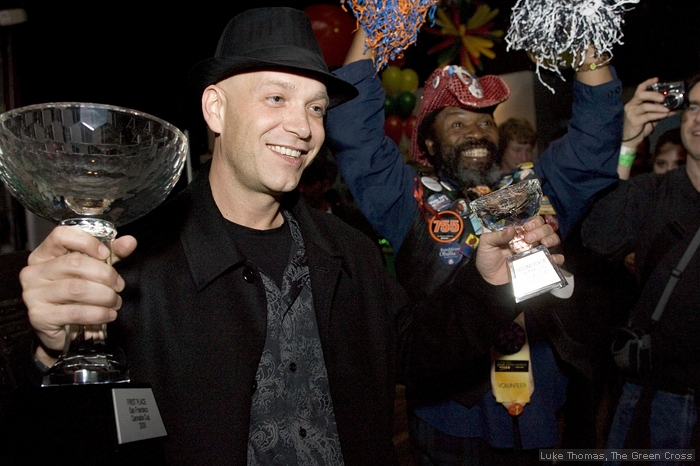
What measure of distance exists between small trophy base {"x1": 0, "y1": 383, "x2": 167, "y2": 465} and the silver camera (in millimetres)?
2311

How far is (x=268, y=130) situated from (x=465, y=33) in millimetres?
2236

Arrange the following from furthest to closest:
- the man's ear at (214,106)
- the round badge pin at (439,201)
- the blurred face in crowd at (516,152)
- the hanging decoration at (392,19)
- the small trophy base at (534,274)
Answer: the blurred face in crowd at (516,152), the round badge pin at (439,201), the hanging decoration at (392,19), the man's ear at (214,106), the small trophy base at (534,274)

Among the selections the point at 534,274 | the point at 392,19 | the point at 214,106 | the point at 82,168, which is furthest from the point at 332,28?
the point at 82,168

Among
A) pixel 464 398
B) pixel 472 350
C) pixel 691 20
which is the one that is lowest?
pixel 464 398

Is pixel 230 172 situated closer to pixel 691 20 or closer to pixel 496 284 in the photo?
pixel 496 284

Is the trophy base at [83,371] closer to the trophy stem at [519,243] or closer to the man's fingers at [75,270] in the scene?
the man's fingers at [75,270]

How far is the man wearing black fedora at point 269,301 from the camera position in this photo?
126 cm

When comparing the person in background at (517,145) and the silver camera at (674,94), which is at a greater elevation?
the person in background at (517,145)

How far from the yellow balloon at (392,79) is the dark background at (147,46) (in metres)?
0.44

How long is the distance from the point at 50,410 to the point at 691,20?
5.71 m

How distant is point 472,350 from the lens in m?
1.46

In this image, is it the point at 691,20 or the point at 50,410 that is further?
the point at 691,20

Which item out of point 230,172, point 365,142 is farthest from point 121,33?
point 230,172

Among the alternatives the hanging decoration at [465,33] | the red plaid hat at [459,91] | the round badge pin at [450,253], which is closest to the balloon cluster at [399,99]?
the hanging decoration at [465,33]
